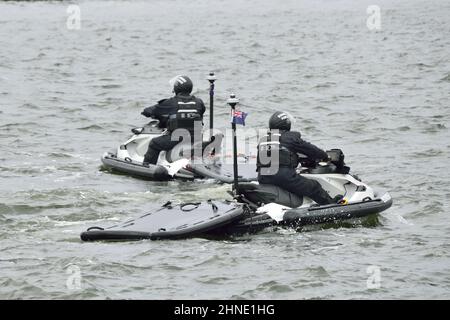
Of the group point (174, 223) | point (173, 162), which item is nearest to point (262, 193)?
point (174, 223)

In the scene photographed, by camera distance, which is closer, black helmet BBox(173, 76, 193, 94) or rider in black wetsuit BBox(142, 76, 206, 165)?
rider in black wetsuit BBox(142, 76, 206, 165)

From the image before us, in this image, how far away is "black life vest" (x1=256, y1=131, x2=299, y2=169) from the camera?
52.5ft

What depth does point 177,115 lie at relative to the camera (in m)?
20.5

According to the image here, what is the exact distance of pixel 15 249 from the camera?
14.9m

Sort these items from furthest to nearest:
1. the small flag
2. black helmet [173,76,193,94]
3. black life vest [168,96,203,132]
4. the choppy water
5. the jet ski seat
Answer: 1. black helmet [173,76,193,94]
2. black life vest [168,96,203,132]
3. the jet ski seat
4. the small flag
5. the choppy water

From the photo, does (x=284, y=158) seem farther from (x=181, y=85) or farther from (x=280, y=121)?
(x=181, y=85)

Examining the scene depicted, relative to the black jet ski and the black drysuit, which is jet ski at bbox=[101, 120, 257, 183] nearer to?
the black jet ski

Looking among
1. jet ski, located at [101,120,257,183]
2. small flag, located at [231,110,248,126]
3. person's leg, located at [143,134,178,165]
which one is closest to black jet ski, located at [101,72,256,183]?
jet ski, located at [101,120,257,183]

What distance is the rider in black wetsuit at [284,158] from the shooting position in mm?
16031

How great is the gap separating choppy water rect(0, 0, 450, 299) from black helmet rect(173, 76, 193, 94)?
77.9 inches

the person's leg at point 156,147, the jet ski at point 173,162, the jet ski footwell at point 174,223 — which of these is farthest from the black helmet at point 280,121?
the person's leg at point 156,147

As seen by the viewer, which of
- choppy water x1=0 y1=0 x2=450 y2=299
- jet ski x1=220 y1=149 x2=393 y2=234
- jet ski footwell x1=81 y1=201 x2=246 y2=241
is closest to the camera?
choppy water x1=0 y1=0 x2=450 y2=299

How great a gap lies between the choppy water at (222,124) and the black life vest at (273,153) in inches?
44.2
